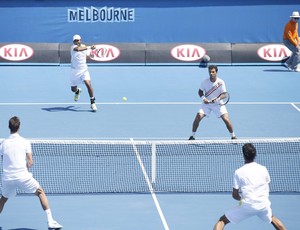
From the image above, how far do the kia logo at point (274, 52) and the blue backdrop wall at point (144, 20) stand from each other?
440mm

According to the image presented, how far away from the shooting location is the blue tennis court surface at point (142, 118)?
12766mm

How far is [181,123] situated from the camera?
1908 centimetres

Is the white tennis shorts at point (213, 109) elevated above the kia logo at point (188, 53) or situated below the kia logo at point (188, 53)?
above

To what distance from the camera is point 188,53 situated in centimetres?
2633

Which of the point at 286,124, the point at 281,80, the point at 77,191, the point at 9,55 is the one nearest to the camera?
the point at 77,191

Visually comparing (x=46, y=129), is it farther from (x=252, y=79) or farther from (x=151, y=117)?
(x=252, y=79)

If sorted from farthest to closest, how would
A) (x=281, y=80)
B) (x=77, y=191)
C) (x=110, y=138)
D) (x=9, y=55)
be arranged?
(x=9, y=55)
(x=281, y=80)
(x=110, y=138)
(x=77, y=191)

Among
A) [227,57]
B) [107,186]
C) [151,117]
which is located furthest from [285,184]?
[227,57]

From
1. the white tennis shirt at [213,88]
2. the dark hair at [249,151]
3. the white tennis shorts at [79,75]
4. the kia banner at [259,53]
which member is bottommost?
the kia banner at [259,53]

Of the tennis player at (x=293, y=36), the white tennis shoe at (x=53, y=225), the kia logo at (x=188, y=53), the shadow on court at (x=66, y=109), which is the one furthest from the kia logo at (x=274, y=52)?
the white tennis shoe at (x=53, y=225)

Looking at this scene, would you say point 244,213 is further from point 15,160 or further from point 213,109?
point 213,109

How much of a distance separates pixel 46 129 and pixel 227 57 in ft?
31.7

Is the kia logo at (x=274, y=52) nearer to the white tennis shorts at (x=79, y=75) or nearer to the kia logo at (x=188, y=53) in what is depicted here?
the kia logo at (x=188, y=53)

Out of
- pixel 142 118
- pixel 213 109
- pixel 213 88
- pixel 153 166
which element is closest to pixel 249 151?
pixel 153 166
